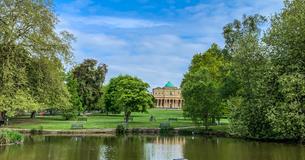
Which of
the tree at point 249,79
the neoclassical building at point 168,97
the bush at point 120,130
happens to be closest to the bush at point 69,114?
the bush at point 120,130

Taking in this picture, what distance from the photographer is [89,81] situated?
95125 mm

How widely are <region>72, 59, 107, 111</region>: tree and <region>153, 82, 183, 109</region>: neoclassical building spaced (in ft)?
247

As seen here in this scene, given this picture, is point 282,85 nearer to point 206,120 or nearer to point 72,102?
point 206,120

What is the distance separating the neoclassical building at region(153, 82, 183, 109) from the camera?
17062 cm

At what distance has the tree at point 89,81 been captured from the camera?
301 ft

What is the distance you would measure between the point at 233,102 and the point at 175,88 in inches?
4941

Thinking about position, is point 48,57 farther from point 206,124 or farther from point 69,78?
point 69,78

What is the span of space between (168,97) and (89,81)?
259 feet

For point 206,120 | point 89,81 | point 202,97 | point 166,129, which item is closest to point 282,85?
point 202,97

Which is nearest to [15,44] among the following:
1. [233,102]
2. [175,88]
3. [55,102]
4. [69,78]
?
[55,102]

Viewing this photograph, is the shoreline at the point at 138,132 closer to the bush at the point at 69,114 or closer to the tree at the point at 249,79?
the tree at the point at 249,79

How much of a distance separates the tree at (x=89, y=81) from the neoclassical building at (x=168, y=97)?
75280mm

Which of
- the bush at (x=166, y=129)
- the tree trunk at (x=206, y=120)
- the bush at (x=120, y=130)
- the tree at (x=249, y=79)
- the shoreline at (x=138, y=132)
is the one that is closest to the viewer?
the tree at (x=249, y=79)

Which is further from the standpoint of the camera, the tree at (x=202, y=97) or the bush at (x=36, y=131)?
the tree at (x=202, y=97)
